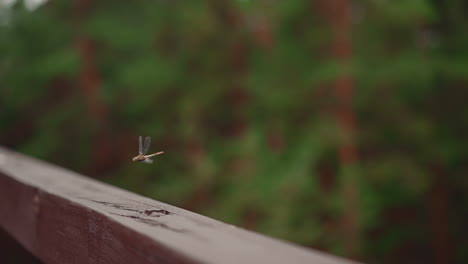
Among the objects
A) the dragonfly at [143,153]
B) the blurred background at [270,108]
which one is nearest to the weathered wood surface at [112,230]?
the dragonfly at [143,153]

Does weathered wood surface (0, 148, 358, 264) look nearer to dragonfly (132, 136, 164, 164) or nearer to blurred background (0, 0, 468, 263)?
dragonfly (132, 136, 164, 164)

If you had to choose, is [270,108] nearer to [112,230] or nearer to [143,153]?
[143,153]

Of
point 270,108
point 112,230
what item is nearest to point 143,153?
point 112,230

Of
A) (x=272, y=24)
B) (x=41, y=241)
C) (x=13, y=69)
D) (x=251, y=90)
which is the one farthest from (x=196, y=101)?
(x=41, y=241)

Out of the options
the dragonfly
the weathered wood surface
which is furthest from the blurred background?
the weathered wood surface

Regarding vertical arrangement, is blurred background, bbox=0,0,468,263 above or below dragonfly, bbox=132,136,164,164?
below

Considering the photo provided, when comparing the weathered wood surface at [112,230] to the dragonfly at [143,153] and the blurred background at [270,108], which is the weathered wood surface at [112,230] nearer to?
the dragonfly at [143,153]

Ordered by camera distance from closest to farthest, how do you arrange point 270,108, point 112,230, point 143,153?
point 112,230 → point 143,153 → point 270,108
